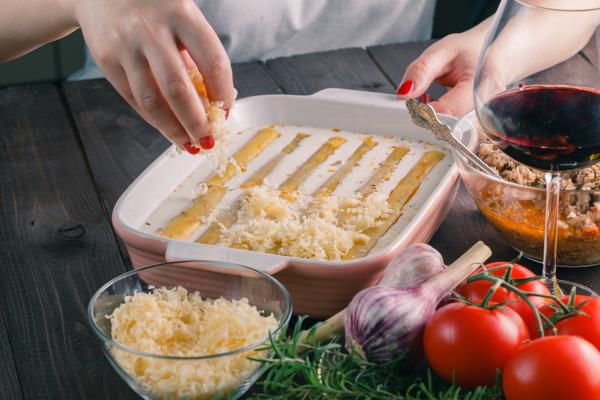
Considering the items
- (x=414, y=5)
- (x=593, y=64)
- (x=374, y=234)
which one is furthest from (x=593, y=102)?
(x=414, y=5)

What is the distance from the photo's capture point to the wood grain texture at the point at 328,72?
6.26 feet

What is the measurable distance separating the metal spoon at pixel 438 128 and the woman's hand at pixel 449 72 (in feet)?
0.67

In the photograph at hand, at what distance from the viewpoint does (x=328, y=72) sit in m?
1.97

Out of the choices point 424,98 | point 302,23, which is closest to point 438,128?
point 424,98

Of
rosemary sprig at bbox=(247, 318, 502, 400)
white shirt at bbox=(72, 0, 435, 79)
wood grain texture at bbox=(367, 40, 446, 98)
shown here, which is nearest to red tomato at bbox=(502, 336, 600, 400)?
rosemary sprig at bbox=(247, 318, 502, 400)

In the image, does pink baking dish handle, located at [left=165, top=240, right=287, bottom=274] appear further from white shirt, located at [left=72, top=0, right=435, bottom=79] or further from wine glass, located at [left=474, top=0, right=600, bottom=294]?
white shirt, located at [left=72, top=0, right=435, bottom=79]

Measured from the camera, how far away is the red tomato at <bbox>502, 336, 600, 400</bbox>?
0.83 metres

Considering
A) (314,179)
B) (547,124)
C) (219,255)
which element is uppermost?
(547,124)

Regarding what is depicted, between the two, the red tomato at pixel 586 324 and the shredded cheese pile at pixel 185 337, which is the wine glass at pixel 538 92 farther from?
the shredded cheese pile at pixel 185 337

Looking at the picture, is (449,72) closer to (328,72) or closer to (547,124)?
(328,72)

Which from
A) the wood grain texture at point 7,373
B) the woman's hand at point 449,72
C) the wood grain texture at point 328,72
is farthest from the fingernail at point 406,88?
the wood grain texture at point 7,373

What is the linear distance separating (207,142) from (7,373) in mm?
390

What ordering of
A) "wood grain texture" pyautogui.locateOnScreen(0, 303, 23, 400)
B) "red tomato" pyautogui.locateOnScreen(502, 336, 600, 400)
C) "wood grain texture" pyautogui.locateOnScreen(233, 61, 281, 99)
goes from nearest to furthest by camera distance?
1. "red tomato" pyautogui.locateOnScreen(502, 336, 600, 400)
2. "wood grain texture" pyautogui.locateOnScreen(0, 303, 23, 400)
3. "wood grain texture" pyautogui.locateOnScreen(233, 61, 281, 99)

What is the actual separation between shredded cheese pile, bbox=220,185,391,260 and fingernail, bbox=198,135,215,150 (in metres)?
0.12
